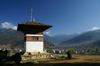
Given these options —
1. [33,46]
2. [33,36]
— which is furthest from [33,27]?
[33,46]

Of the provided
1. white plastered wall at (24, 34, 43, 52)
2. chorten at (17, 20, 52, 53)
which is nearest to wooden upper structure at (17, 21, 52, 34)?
chorten at (17, 20, 52, 53)

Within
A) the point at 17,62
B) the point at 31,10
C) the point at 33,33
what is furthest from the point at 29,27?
the point at 17,62

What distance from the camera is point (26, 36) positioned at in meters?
23.8

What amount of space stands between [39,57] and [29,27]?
6.85 m

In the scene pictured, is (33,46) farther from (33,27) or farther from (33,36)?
(33,27)

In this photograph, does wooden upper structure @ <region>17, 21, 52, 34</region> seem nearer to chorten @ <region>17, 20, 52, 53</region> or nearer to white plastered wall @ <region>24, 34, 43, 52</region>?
chorten @ <region>17, 20, 52, 53</region>

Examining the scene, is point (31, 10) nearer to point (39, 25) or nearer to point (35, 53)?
point (39, 25)

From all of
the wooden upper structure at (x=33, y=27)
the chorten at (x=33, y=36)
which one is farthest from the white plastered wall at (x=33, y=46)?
the wooden upper structure at (x=33, y=27)

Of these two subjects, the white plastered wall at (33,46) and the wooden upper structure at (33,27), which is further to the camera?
the white plastered wall at (33,46)

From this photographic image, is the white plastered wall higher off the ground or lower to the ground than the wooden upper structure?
lower

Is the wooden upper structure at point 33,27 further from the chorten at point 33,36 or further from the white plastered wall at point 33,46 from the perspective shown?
the white plastered wall at point 33,46

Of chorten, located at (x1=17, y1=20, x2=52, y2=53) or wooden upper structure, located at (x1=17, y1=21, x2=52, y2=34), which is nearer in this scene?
wooden upper structure, located at (x1=17, y1=21, x2=52, y2=34)

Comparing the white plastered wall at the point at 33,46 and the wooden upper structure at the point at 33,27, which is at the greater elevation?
the wooden upper structure at the point at 33,27

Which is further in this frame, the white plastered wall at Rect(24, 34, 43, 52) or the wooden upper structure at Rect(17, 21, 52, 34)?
the white plastered wall at Rect(24, 34, 43, 52)
